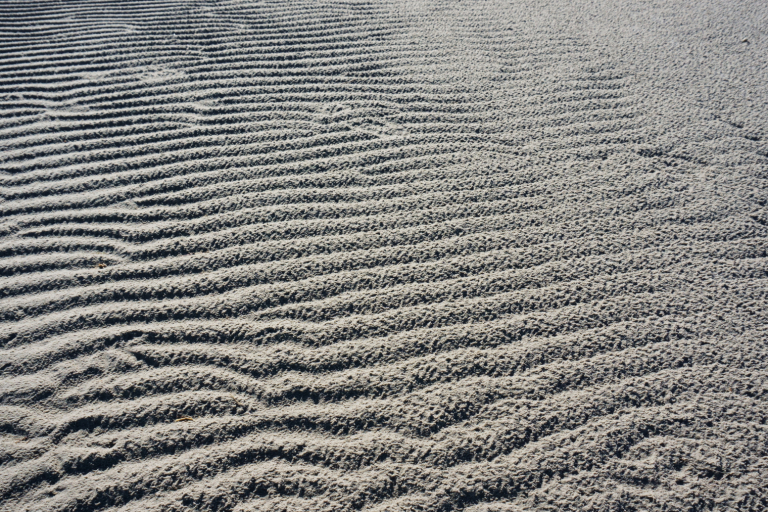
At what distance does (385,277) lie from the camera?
6.75 feet

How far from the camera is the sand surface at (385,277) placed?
1.52 metres

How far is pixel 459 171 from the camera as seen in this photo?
8.46ft

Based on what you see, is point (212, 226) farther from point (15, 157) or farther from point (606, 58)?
point (606, 58)

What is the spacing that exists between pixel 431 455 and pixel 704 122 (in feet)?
8.92

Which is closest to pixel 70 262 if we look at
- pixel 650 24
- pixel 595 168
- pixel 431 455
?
pixel 431 455

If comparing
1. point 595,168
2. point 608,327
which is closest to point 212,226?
point 608,327

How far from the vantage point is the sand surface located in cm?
152

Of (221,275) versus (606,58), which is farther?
(606,58)

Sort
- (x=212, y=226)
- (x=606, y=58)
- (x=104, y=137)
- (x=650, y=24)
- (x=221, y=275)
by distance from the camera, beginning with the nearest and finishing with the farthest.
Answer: (x=221, y=275)
(x=212, y=226)
(x=104, y=137)
(x=606, y=58)
(x=650, y=24)

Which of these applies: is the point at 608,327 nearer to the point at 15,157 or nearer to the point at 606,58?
the point at 606,58

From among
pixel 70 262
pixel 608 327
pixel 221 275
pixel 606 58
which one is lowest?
pixel 608 327

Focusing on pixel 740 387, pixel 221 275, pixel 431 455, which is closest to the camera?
pixel 431 455

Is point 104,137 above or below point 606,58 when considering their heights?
below

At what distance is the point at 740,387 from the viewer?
1.72 metres
